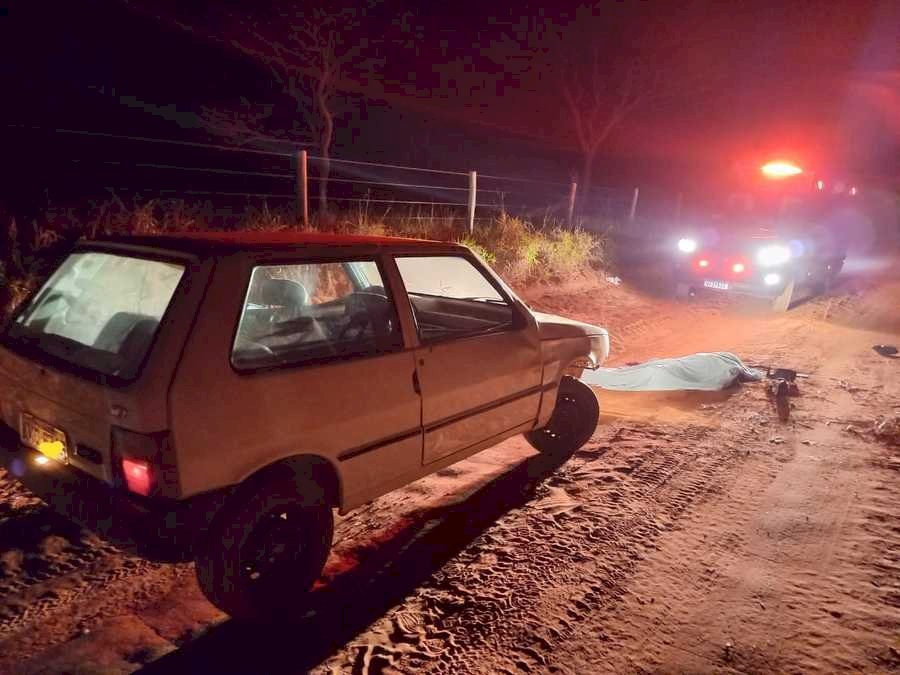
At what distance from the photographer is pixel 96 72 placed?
22969mm

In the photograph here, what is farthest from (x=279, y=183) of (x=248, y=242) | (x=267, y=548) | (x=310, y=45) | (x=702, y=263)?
(x=267, y=548)

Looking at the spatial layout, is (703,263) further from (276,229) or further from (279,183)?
(279,183)

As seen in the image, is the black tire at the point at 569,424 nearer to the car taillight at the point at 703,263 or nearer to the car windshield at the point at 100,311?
the car windshield at the point at 100,311

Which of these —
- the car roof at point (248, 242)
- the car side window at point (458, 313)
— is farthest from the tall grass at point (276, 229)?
the car side window at point (458, 313)

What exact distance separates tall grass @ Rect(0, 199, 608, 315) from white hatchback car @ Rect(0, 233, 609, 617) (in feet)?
3.00

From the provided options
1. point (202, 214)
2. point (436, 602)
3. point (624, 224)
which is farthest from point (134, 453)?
point (624, 224)

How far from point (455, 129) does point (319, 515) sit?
95.8 ft

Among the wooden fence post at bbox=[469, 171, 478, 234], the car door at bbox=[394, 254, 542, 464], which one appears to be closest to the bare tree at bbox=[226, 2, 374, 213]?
the wooden fence post at bbox=[469, 171, 478, 234]

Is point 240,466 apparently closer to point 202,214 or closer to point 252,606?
point 252,606

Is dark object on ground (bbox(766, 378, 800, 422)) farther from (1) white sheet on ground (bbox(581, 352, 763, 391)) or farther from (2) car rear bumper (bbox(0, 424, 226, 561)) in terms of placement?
Result: (2) car rear bumper (bbox(0, 424, 226, 561))

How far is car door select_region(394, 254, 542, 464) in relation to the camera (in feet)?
10.1

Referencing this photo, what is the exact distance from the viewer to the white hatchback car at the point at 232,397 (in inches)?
86.6

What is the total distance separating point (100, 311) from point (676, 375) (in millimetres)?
4923

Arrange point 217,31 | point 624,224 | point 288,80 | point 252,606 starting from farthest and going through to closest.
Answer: point 624,224
point 288,80
point 217,31
point 252,606
